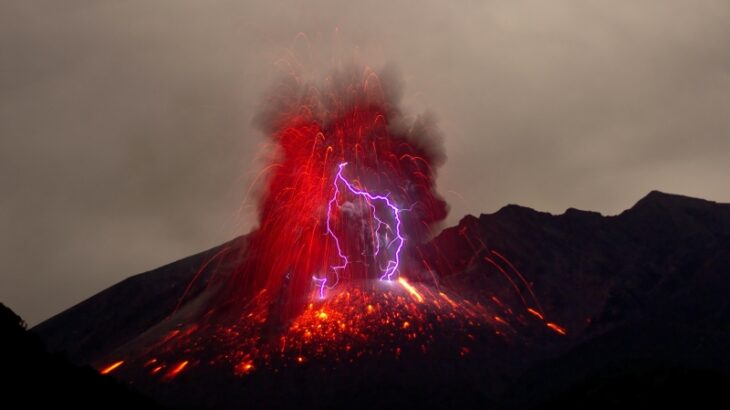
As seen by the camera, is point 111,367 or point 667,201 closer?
point 111,367

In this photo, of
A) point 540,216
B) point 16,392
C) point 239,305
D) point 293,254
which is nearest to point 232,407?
point 239,305

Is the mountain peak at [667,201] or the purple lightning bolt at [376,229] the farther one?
the mountain peak at [667,201]

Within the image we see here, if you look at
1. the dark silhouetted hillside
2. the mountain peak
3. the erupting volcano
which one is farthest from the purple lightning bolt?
the dark silhouetted hillside

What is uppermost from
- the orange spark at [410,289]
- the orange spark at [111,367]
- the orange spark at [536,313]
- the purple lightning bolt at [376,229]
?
the purple lightning bolt at [376,229]

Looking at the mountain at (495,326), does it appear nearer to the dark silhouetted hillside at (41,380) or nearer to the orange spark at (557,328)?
the orange spark at (557,328)

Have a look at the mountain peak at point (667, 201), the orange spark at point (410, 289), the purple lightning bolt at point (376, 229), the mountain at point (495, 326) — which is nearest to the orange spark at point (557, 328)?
the mountain at point (495, 326)

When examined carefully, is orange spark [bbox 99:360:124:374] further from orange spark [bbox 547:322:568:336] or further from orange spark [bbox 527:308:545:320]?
orange spark [bbox 547:322:568:336]

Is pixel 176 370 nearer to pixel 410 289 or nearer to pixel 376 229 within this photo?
pixel 410 289

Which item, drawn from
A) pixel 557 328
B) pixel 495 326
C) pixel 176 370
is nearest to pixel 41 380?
pixel 176 370
